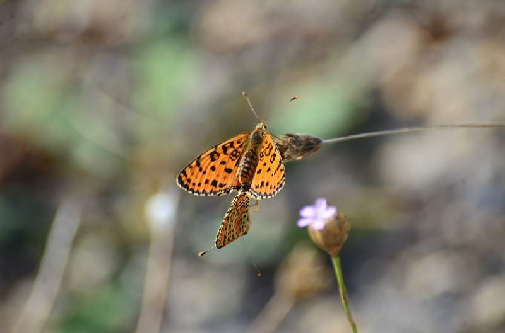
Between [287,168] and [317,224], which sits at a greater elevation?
[287,168]

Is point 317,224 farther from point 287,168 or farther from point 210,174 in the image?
point 287,168

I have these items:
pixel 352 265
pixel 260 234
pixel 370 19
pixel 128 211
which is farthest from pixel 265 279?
pixel 370 19

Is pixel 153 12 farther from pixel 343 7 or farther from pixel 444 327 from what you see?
pixel 444 327

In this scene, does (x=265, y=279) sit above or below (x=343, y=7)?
below

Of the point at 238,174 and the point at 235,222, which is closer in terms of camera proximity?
the point at 235,222

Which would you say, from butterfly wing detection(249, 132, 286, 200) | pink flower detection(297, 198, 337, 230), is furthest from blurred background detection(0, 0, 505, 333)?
butterfly wing detection(249, 132, 286, 200)

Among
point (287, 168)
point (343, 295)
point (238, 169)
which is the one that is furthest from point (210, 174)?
point (287, 168)

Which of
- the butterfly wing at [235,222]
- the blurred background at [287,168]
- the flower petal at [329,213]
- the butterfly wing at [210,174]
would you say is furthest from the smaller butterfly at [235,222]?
the blurred background at [287,168]
